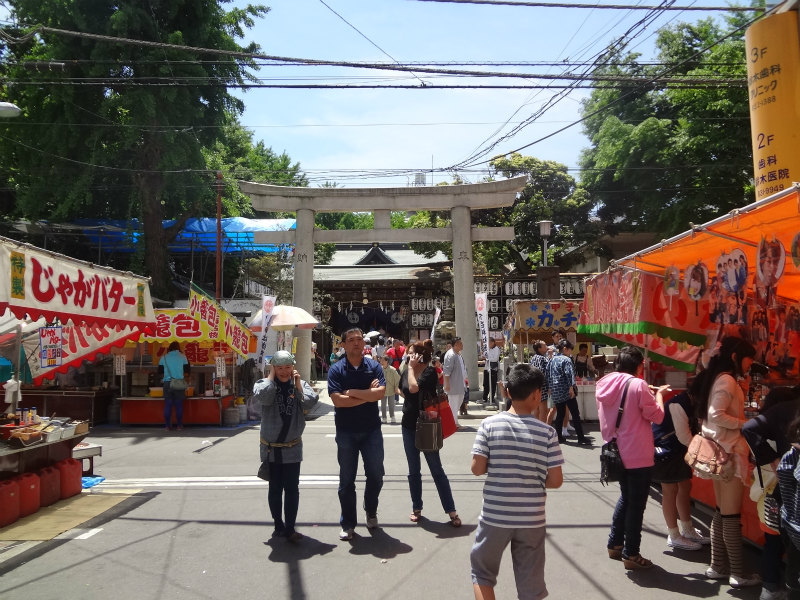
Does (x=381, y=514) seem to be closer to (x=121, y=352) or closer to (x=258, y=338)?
(x=258, y=338)

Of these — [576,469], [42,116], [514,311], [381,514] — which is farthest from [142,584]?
[42,116]

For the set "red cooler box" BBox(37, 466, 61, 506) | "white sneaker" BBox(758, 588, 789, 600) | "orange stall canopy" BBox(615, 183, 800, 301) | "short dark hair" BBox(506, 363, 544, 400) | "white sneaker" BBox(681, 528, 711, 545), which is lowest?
"white sneaker" BBox(681, 528, 711, 545)

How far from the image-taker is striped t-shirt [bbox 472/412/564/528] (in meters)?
3.41

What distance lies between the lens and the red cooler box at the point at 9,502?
20.6 ft

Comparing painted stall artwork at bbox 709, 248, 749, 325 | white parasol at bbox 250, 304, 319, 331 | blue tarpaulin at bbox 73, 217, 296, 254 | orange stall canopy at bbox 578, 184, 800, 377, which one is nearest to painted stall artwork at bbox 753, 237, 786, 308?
orange stall canopy at bbox 578, 184, 800, 377

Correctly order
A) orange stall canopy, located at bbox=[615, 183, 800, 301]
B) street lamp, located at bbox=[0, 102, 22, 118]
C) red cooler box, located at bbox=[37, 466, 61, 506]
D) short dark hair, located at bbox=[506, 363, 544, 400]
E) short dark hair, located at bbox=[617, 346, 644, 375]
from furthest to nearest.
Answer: street lamp, located at bbox=[0, 102, 22, 118]
red cooler box, located at bbox=[37, 466, 61, 506]
short dark hair, located at bbox=[617, 346, 644, 375]
orange stall canopy, located at bbox=[615, 183, 800, 301]
short dark hair, located at bbox=[506, 363, 544, 400]

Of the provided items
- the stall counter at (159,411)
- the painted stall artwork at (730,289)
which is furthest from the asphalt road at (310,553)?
the stall counter at (159,411)

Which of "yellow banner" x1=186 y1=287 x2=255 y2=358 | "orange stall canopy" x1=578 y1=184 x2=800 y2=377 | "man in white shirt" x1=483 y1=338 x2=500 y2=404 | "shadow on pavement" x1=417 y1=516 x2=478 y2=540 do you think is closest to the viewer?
"orange stall canopy" x1=578 y1=184 x2=800 y2=377

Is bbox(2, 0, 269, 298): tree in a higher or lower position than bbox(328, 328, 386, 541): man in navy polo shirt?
higher

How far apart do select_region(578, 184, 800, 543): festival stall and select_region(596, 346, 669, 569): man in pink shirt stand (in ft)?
Result: 3.39

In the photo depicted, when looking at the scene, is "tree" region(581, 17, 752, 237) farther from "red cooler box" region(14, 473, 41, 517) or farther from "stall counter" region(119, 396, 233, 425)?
"red cooler box" region(14, 473, 41, 517)

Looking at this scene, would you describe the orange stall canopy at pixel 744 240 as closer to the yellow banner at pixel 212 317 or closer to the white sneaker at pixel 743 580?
the white sneaker at pixel 743 580

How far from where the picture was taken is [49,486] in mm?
7082

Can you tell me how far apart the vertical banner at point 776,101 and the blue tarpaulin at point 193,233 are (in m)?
19.3
